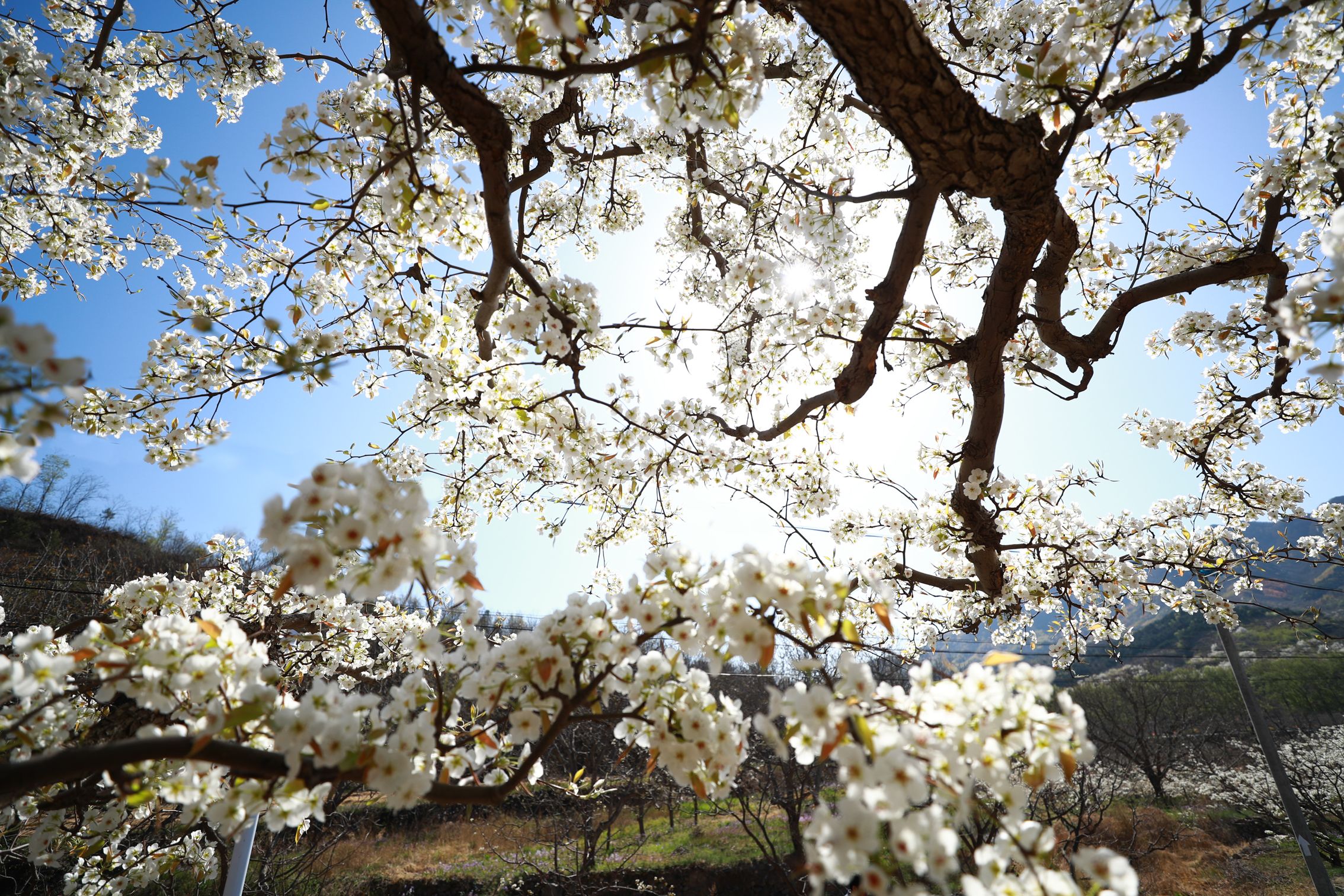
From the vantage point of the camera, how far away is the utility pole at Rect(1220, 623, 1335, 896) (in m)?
6.23

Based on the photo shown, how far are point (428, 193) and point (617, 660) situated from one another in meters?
2.00

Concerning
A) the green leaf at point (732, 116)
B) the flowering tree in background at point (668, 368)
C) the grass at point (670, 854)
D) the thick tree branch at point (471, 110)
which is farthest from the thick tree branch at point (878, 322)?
the grass at point (670, 854)

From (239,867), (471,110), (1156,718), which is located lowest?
(1156,718)

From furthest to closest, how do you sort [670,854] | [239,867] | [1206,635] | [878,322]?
[1206,635] → [670,854] → [878,322] → [239,867]

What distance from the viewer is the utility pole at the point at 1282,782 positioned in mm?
6227

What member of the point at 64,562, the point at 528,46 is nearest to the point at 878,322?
the point at 528,46

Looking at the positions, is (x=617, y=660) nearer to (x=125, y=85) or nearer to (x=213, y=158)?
(x=213, y=158)

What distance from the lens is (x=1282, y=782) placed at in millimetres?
6562

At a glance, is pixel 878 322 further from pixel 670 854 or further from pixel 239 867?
pixel 670 854

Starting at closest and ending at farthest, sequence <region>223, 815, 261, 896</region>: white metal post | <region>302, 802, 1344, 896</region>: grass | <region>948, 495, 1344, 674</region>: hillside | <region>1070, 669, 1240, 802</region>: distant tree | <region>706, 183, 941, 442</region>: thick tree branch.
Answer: <region>223, 815, 261, 896</region>: white metal post < <region>706, 183, 941, 442</region>: thick tree branch < <region>302, 802, 1344, 896</region>: grass < <region>1070, 669, 1240, 802</region>: distant tree < <region>948, 495, 1344, 674</region>: hillside

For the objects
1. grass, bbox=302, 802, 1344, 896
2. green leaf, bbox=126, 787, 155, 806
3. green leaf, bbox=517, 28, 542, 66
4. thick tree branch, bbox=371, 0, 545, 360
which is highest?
thick tree branch, bbox=371, 0, 545, 360

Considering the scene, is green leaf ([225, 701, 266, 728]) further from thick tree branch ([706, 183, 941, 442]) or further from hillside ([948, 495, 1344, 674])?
hillside ([948, 495, 1344, 674])

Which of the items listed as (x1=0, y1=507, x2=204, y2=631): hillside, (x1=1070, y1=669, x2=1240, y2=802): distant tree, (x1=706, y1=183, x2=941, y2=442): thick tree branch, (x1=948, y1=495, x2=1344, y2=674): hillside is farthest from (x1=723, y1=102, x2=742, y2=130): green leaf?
(x1=948, y1=495, x2=1344, y2=674): hillside

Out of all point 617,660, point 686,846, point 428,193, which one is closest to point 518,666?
point 617,660
